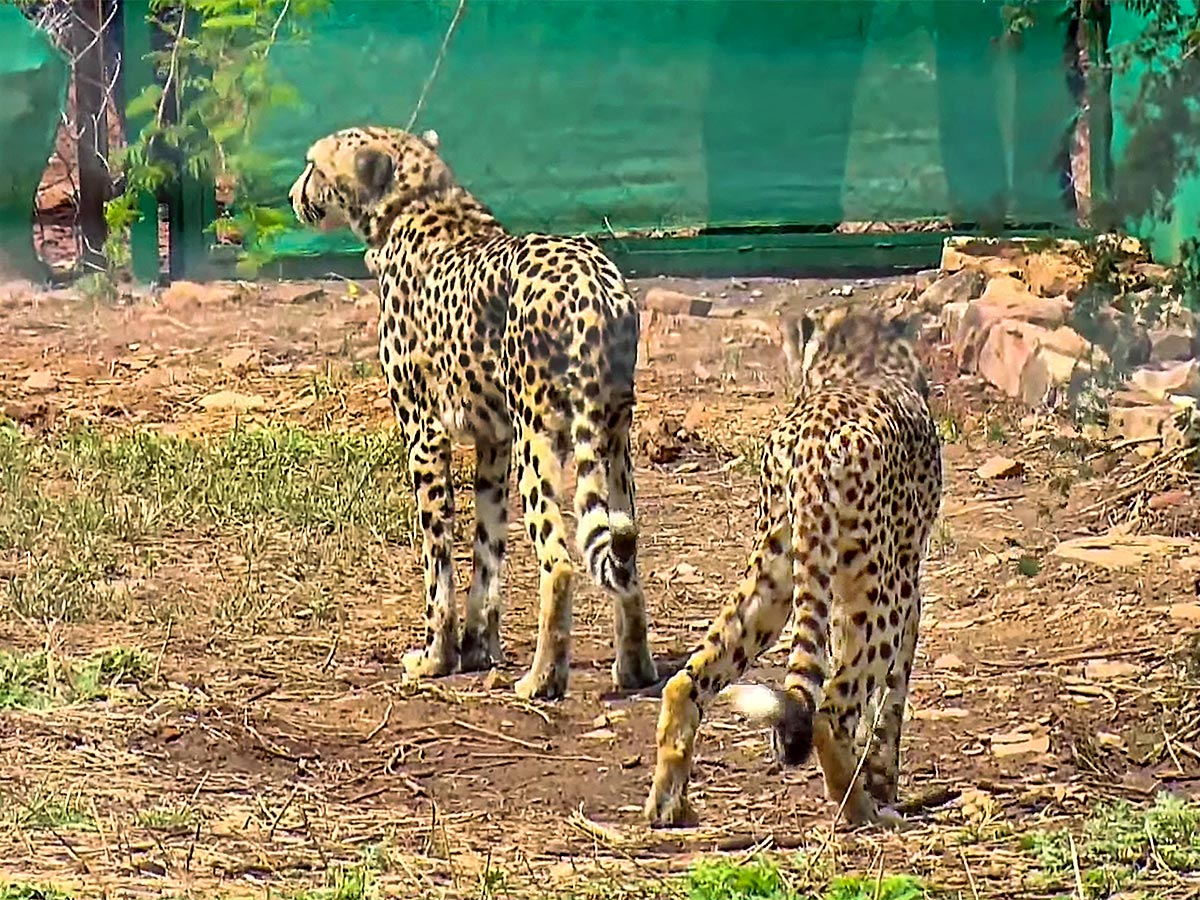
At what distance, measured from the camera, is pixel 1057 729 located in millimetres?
4008

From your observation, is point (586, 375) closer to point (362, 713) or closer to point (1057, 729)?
point (362, 713)

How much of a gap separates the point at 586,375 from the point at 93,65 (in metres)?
1.11

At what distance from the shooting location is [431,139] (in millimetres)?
4207

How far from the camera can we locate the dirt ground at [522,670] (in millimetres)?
3746

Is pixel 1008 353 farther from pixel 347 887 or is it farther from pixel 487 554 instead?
pixel 347 887

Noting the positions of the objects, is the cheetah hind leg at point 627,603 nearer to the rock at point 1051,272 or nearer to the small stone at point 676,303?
the small stone at point 676,303

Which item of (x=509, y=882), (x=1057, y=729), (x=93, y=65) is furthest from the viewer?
(x=93, y=65)

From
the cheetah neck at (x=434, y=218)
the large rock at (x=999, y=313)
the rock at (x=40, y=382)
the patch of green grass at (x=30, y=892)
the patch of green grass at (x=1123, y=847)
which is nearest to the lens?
the patch of green grass at (x=30, y=892)

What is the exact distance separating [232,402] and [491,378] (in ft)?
1.77

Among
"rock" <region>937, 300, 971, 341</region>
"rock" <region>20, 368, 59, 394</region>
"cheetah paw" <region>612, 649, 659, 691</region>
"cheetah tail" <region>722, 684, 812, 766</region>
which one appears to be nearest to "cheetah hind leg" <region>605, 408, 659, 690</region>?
"cheetah paw" <region>612, 649, 659, 691</region>

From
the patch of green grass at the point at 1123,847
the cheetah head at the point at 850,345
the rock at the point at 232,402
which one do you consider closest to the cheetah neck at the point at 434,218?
the rock at the point at 232,402

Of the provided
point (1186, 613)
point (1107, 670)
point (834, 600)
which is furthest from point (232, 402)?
point (1186, 613)

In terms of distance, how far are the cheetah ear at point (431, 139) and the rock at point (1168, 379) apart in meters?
1.33

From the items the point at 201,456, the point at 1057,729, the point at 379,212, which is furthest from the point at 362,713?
the point at 1057,729
